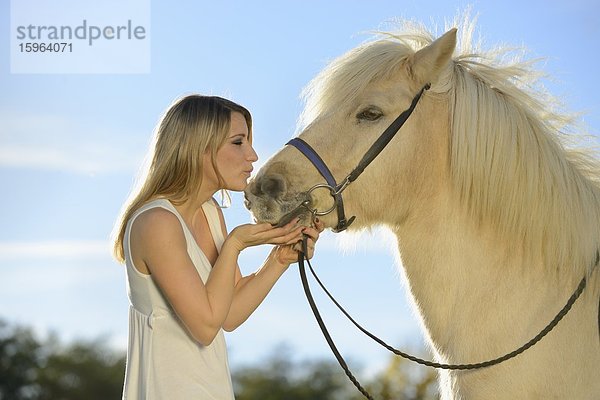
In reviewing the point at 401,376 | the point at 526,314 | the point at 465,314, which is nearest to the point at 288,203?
the point at 465,314

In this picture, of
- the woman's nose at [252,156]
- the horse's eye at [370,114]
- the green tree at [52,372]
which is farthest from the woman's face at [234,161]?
the green tree at [52,372]

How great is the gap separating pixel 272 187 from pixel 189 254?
1.43ft

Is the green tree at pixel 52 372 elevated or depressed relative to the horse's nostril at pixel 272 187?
depressed

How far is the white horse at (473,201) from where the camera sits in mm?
3043

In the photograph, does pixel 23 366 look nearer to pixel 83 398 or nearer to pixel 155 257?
pixel 83 398

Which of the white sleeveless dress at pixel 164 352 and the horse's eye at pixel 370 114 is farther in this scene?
the horse's eye at pixel 370 114

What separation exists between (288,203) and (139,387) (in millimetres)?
952

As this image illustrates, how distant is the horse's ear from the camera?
10.6 feet

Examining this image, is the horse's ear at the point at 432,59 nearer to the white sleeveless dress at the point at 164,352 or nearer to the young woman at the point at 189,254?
the young woman at the point at 189,254

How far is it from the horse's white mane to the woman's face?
0.40m

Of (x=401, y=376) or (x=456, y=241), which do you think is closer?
(x=456, y=241)

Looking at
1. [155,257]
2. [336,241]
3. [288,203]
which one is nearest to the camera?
[155,257]

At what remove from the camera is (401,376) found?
1828 cm

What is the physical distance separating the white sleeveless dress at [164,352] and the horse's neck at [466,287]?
877 mm
